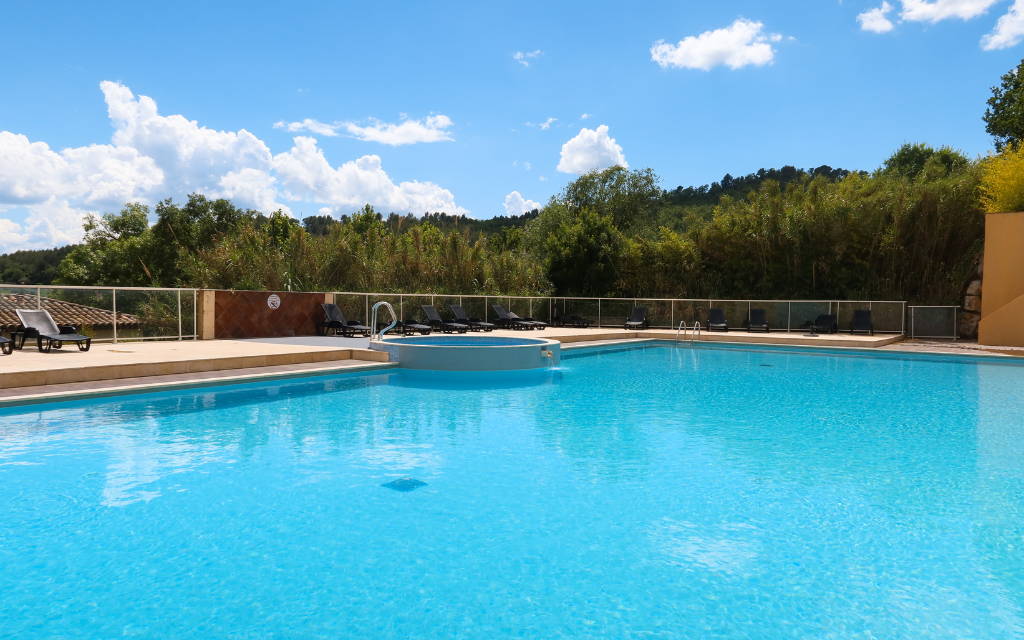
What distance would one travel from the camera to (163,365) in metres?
7.14

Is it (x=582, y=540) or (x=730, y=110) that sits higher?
(x=730, y=110)

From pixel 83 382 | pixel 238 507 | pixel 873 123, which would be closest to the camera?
pixel 238 507

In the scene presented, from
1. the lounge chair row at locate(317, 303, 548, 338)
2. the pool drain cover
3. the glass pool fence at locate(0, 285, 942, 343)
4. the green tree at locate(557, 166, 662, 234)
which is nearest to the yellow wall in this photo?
the glass pool fence at locate(0, 285, 942, 343)

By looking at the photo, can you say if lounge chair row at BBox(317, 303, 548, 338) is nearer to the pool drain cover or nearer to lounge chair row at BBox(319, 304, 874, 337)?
lounge chair row at BBox(319, 304, 874, 337)

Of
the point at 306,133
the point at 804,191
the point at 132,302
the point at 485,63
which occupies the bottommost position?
the point at 132,302

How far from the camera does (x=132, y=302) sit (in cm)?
984

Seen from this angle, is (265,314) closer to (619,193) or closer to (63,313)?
(63,313)

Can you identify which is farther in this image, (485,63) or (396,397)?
(485,63)

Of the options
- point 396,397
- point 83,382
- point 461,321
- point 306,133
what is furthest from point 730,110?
point 83,382

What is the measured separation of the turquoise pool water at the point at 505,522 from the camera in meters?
2.25


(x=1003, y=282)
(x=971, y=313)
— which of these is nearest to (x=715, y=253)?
(x=971, y=313)

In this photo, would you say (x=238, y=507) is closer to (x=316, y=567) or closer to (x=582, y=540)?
(x=316, y=567)

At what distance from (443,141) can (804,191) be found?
11382 millimetres

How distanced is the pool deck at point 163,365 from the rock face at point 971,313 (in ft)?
11.0
